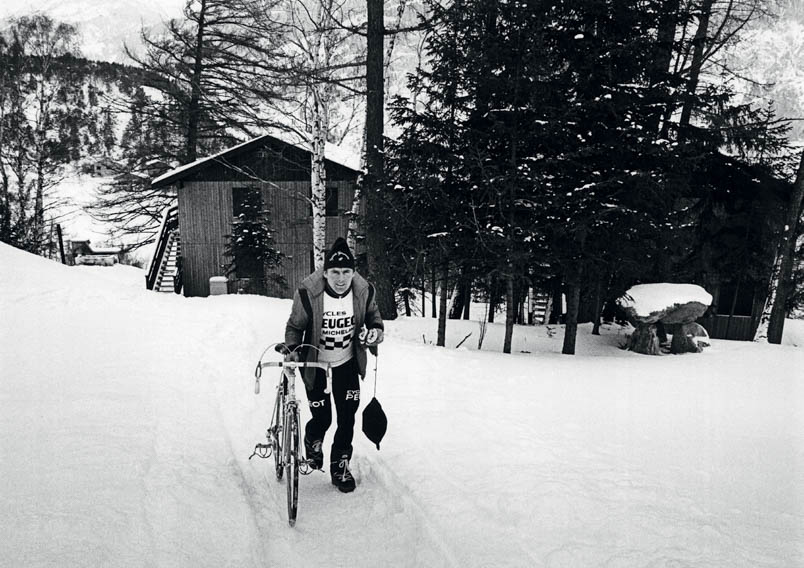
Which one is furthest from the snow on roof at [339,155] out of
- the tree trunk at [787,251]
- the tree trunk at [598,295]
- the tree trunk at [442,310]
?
the tree trunk at [787,251]

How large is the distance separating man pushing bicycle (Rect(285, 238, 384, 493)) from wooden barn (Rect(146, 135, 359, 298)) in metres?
15.4

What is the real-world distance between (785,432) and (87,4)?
158 metres

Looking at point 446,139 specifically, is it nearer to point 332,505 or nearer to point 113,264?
point 332,505

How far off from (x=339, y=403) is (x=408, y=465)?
1.04m

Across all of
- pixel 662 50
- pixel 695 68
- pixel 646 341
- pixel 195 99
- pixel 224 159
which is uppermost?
pixel 195 99

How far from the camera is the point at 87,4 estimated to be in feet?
391

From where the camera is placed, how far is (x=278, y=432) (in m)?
4.03

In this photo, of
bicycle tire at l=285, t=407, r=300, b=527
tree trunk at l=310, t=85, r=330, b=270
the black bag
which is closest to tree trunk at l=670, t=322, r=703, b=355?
tree trunk at l=310, t=85, r=330, b=270

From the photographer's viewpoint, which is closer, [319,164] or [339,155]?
[319,164]

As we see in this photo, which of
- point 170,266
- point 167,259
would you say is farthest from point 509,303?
point 170,266

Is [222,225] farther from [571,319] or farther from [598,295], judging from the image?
[598,295]

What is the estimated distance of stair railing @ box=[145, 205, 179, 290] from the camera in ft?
55.4

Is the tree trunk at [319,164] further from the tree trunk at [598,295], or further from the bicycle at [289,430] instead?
the bicycle at [289,430]

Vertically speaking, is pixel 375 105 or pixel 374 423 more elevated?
pixel 375 105
